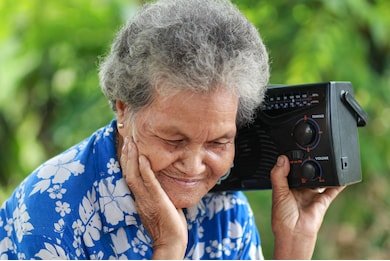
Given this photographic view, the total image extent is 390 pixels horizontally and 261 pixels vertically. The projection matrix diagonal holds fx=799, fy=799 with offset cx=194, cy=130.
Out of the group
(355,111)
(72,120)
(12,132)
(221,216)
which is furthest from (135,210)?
(12,132)

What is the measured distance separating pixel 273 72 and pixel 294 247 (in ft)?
4.86

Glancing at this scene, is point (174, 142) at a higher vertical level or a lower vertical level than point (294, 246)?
higher

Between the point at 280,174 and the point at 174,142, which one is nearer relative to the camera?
the point at 174,142

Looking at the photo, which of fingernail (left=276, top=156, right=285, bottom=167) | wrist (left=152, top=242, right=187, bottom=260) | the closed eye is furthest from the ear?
fingernail (left=276, top=156, right=285, bottom=167)

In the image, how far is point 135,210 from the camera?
1715 mm

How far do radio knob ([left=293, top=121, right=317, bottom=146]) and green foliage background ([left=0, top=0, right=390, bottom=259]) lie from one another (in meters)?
1.11

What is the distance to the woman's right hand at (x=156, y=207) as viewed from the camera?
1.64 meters

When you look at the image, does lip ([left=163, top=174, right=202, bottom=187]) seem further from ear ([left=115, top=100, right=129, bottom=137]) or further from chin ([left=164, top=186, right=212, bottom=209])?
ear ([left=115, top=100, right=129, bottom=137])

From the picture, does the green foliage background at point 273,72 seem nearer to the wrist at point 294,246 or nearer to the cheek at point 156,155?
the wrist at point 294,246

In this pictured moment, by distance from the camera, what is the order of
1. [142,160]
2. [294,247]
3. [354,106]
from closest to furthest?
[142,160] < [354,106] < [294,247]

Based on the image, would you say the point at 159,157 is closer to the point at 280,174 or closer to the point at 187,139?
the point at 187,139

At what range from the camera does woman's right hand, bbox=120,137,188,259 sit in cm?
164

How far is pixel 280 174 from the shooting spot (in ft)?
5.94

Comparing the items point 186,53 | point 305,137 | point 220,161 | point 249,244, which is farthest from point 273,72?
point 186,53
